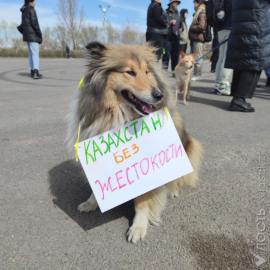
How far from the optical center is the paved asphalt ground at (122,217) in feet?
4.75

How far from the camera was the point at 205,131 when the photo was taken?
3715 mm

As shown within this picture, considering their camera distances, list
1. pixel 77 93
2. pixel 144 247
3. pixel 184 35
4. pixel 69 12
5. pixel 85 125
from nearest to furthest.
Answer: pixel 144 247 → pixel 85 125 → pixel 77 93 → pixel 184 35 → pixel 69 12

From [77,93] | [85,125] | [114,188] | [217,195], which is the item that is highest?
[77,93]

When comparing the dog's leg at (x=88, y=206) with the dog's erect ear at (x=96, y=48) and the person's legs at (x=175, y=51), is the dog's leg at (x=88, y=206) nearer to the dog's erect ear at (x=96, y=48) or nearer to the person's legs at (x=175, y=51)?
the dog's erect ear at (x=96, y=48)

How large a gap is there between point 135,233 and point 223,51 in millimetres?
5584

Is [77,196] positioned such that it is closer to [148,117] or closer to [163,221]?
[163,221]

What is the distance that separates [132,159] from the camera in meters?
1.80

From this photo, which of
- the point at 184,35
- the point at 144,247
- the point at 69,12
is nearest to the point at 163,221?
the point at 144,247

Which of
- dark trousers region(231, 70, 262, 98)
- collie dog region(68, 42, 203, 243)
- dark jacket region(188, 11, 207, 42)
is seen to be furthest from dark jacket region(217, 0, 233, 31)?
collie dog region(68, 42, 203, 243)

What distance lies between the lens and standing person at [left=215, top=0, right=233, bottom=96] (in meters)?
5.43

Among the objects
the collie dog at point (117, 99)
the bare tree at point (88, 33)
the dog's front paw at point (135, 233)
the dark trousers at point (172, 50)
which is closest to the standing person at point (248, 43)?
the collie dog at point (117, 99)

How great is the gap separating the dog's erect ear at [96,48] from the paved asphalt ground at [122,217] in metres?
0.40

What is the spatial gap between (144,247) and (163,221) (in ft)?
1.04

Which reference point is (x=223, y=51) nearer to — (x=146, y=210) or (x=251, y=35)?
(x=251, y=35)
